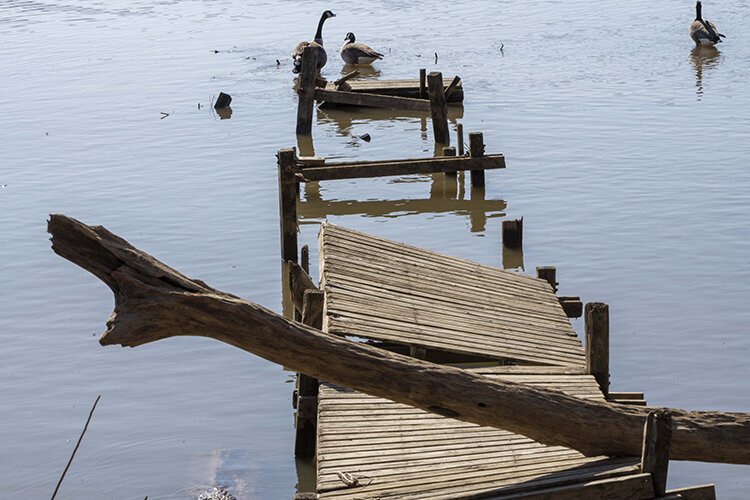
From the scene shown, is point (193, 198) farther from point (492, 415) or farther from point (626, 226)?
point (492, 415)

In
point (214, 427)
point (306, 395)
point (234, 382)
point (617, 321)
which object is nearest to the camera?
point (306, 395)

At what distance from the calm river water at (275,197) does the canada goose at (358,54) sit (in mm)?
567

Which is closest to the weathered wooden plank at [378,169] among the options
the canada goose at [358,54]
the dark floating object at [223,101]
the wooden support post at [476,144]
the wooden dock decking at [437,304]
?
the wooden support post at [476,144]

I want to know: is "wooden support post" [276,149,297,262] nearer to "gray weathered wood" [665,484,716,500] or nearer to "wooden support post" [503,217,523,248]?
"wooden support post" [503,217,523,248]

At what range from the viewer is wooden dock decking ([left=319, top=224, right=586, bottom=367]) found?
1108 centimetres

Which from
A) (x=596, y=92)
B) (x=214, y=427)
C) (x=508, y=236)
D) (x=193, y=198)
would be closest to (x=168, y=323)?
(x=214, y=427)

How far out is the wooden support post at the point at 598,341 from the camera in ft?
31.9

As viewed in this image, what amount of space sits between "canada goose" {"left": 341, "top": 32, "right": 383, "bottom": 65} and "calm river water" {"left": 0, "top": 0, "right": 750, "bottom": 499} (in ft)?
1.86

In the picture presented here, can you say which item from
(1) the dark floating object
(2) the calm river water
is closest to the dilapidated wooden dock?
(2) the calm river water

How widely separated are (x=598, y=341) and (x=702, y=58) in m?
21.2

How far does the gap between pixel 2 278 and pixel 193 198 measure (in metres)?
4.27

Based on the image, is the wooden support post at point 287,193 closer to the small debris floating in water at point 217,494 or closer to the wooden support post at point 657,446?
the small debris floating in water at point 217,494

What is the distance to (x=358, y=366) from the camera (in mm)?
7355

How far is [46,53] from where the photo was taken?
3328 centimetres
